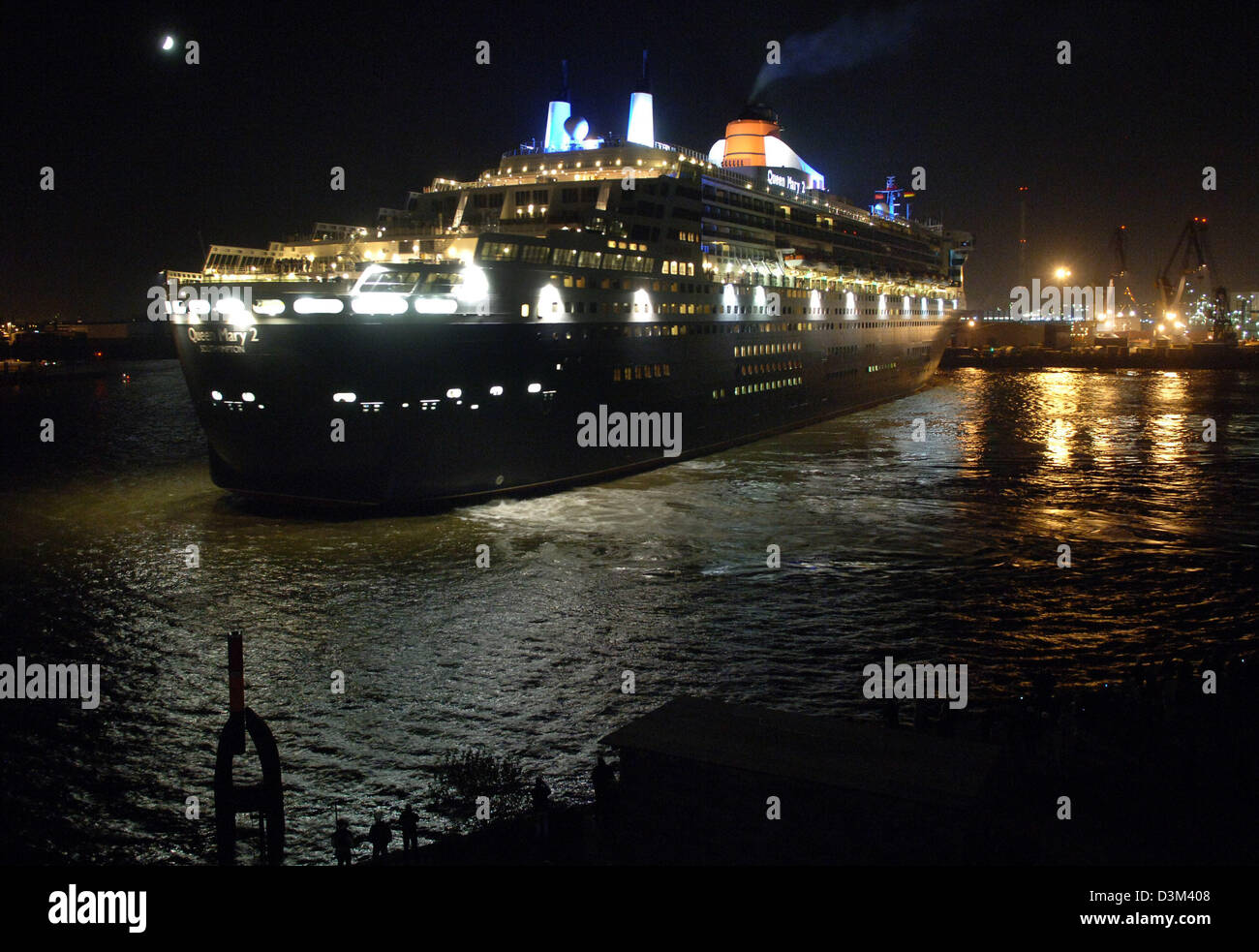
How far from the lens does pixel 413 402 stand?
26.9m

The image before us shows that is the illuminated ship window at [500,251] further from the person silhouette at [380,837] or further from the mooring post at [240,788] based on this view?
the person silhouette at [380,837]

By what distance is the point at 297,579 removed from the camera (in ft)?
72.7

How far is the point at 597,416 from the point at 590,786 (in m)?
21.6

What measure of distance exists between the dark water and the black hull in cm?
130
